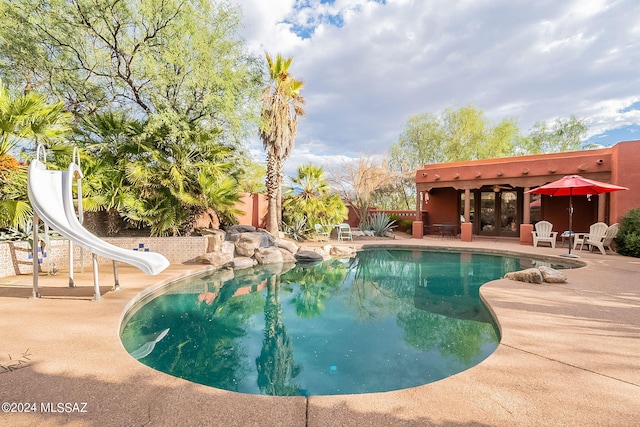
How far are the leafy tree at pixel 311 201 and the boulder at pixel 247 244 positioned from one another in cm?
398

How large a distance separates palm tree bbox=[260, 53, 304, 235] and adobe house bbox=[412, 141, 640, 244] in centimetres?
677

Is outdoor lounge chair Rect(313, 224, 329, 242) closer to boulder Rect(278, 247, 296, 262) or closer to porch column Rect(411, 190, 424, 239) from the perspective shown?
boulder Rect(278, 247, 296, 262)

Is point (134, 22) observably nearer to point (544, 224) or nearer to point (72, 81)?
point (72, 81)

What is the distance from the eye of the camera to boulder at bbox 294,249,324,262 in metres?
9.20

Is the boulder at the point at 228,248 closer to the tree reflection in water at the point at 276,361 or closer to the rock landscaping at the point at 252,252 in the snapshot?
the rock landscaping at the point at 252,252

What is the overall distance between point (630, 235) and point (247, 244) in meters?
11.2

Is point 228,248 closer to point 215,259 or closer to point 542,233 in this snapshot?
point 215,259

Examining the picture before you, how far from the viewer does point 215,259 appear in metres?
7.52

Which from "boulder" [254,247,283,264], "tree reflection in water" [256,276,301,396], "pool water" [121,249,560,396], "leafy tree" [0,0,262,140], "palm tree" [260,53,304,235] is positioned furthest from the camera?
"palm tree" [260,53,304,235]

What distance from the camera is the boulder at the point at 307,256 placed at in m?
9.20

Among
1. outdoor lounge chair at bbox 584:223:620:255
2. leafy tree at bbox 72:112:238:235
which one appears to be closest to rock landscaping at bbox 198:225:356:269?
leafy tree at bbox 72:112:238:235

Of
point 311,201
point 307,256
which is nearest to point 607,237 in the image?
point 307,256

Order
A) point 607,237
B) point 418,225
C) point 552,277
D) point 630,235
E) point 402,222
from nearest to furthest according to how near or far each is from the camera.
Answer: point 552,277 → point 630,235 → point 607,237 → point 418,225 → point 402,222

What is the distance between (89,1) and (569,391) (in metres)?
10.3
